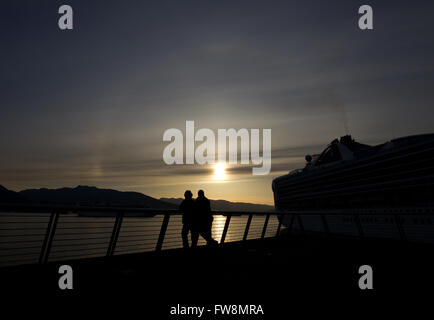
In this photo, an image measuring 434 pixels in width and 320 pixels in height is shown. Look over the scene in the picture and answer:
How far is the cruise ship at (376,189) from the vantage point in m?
30.8

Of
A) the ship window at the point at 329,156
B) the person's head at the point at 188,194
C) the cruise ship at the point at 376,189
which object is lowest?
the person's head at the point at 188,194

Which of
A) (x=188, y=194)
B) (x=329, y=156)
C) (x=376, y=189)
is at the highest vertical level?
(x=329, y=156)

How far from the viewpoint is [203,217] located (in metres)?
9.06

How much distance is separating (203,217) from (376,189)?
32.8 metres

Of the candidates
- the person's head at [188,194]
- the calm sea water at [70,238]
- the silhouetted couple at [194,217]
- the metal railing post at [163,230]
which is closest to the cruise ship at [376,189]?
the calm sea water at [70,238]

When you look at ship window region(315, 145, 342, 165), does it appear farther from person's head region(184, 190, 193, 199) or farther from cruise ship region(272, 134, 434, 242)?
person's head region(184, 190, 193, 199)

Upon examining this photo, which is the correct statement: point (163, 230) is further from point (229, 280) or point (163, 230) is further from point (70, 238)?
point (70, 238)

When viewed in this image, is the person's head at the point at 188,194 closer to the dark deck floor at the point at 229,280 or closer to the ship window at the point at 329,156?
the dark deck floor at the point at 229,280

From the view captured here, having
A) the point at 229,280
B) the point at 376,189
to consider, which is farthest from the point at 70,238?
the point at 229,280

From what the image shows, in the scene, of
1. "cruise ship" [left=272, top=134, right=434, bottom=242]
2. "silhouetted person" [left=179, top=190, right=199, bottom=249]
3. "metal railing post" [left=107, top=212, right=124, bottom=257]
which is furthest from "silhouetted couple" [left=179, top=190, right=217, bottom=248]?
"cruise ship" [left=272, top=134, right=434, bottom=242]

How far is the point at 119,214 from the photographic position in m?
7.36

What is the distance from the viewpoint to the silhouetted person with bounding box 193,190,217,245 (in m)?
8.98
